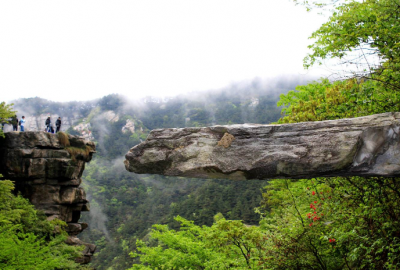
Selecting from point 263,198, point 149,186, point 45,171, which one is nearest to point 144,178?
point 149,186

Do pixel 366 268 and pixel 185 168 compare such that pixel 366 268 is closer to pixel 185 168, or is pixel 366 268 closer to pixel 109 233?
pixel 185 168

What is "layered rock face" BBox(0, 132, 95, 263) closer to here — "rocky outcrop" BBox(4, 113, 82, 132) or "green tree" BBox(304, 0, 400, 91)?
"green tree" BBox(304, 0, 400, 91)

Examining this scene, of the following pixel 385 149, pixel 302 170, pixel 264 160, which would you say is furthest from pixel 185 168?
pixel 385 149

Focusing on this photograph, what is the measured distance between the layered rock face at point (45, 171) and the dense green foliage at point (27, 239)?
1.37 meters

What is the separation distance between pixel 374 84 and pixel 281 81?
93941 millimetres

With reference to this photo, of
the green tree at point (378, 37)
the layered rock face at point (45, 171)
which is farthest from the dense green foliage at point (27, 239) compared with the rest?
the green tree at point (378, 37)

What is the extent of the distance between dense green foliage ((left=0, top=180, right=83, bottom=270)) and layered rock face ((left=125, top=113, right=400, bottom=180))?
717cm

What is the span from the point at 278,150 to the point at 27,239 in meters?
9.56

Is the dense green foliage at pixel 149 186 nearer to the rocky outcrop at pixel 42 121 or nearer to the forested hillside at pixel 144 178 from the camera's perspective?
the forested hillside at pixel 144 178

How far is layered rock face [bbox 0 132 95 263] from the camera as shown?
1582cm

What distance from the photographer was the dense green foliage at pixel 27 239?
26.1ft

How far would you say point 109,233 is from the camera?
138 feet

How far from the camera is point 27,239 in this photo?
890 cm

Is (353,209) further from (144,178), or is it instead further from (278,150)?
(144,178)
